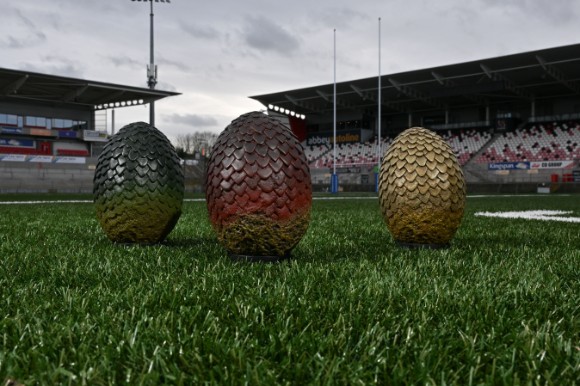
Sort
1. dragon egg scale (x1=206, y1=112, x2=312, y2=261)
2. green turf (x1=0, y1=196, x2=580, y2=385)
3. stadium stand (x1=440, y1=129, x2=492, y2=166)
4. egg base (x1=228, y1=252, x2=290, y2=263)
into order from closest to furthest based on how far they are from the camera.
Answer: green turf (x1=0, y1=196, x2=580, y2=385)
dragon egg scale (x1=206, y1=112, x2=312, y2=261)
egg base (x1=228, y1=252, x2=290, y2=263)
stadium stand (x1=440, y1=129, x2=492, y2=166)

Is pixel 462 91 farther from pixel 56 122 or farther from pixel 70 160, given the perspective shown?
pixel 56 122

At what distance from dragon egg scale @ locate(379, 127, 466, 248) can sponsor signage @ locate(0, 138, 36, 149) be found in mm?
51834

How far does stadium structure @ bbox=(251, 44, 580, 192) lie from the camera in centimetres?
3653

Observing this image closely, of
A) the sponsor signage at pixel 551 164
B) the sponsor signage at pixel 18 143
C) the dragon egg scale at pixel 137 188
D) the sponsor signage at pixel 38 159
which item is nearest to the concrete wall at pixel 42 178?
the sponsor signage at pixel 38 159

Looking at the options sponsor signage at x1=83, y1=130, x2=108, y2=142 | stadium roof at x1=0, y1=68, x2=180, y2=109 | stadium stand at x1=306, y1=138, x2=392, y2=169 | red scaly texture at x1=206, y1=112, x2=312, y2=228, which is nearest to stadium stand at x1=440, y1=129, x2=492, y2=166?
stadium stand at x1=306, y1=138, x2=392, y2=169

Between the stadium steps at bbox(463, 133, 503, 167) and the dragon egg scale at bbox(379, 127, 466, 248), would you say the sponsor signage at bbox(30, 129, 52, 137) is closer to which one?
the stadium steps at bbox(463, 133, 503, 167)

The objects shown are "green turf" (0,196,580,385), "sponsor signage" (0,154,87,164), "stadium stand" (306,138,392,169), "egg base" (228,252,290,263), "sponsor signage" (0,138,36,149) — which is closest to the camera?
"green turf" (0,196,580,385)

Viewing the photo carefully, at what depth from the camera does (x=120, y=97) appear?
51812mm

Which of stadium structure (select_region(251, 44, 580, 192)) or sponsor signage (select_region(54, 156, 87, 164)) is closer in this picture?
stadium structure (select_region(251, 44, 580, 192))

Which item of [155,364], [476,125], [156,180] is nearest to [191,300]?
[155,364]

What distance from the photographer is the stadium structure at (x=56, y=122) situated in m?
40.3

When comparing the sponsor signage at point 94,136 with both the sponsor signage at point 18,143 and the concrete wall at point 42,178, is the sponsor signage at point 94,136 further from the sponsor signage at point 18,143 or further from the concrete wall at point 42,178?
the concrete wall at point 42,178

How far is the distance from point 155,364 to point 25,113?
55942mm

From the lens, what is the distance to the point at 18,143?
49750 millimetres
